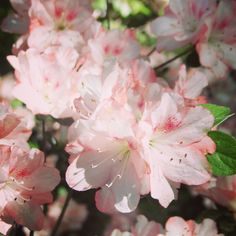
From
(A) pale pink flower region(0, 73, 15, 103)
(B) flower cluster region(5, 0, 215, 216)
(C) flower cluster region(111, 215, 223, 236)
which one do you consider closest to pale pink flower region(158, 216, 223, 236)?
(C) flower cluster region(111, 215, 223, 236)

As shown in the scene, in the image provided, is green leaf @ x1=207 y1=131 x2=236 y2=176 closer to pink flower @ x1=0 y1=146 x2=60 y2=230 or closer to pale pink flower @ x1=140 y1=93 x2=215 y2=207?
pale pink flower @ x1=140 y1=93 x2=215 y2=207

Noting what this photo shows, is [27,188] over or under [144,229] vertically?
over

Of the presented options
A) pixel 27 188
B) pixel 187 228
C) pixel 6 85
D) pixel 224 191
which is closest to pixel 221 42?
pixel 224 191

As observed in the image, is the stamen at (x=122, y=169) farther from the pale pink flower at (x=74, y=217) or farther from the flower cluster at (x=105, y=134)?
the pale pink flower at (x=74, y=217)

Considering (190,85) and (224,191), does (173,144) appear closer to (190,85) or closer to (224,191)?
(190,85)

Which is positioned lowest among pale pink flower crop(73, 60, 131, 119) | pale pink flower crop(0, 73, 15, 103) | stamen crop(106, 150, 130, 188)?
pale pink flower crop(0, 73, 15, 103)

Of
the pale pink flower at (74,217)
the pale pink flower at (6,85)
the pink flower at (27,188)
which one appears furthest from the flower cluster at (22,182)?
the pale pink flower at (74,217)

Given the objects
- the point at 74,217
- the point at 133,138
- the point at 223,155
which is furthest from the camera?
the point at 74,217
